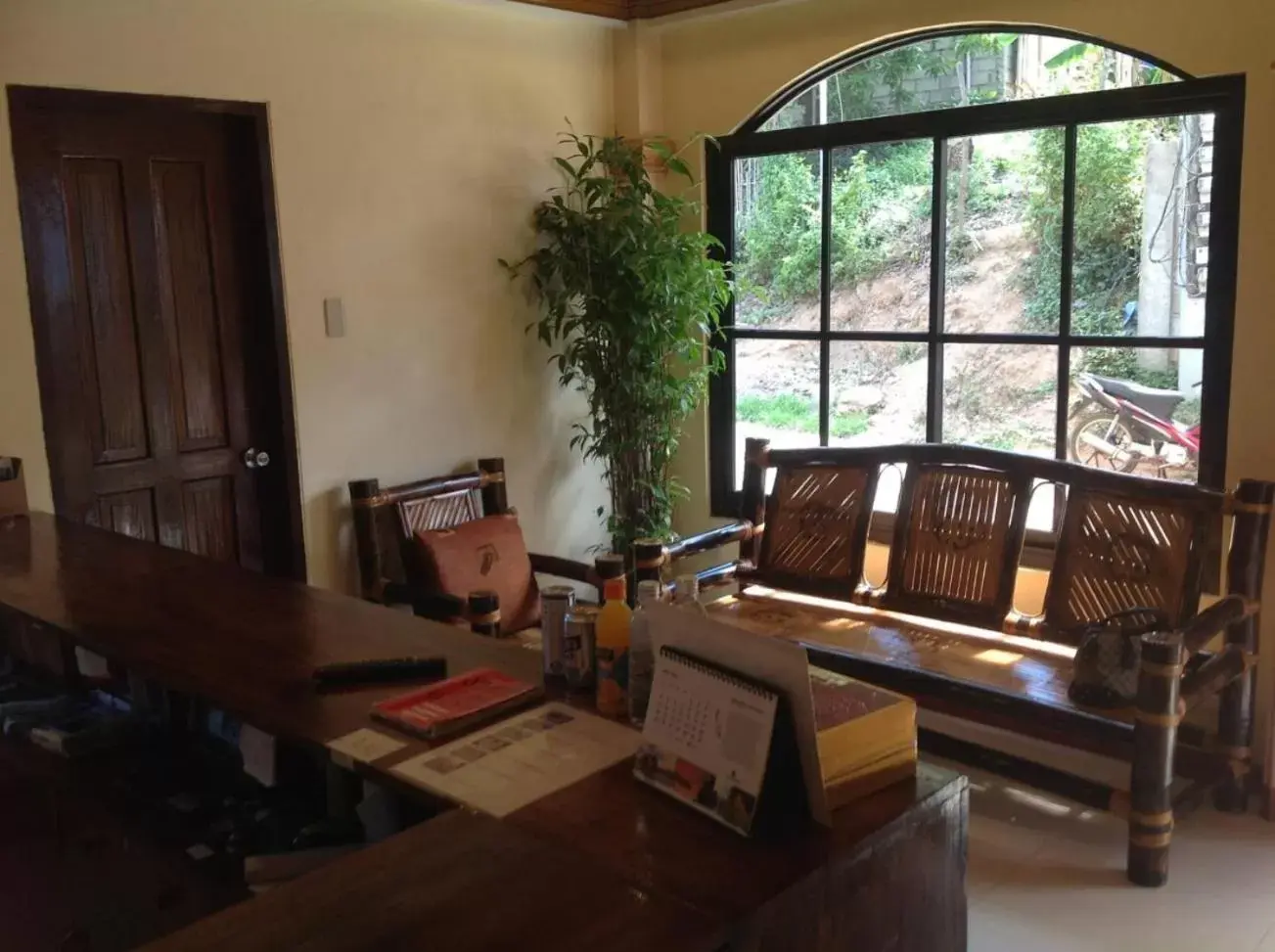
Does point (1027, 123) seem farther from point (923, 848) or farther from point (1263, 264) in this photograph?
point (923, 848)

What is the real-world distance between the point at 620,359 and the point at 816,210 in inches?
37.0

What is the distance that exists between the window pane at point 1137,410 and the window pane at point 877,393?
0.58m

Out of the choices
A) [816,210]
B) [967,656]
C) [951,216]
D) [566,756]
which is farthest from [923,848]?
[816,210]

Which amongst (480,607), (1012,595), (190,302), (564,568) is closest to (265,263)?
(190,302)

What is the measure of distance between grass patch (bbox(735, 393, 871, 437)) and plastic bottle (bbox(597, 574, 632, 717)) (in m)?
2.63

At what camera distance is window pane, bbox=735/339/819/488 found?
178 inches

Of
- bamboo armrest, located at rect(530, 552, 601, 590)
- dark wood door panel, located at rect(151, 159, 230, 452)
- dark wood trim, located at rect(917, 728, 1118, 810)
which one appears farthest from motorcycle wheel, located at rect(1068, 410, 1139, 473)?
dark wood door panel, located at rect(151, 159, 230, 452)

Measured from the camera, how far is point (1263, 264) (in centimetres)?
319

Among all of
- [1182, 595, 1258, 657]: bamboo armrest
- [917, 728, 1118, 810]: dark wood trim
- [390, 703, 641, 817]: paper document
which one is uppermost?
[390, 703, 641, 817]: paper document

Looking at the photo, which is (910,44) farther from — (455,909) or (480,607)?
(455,909)

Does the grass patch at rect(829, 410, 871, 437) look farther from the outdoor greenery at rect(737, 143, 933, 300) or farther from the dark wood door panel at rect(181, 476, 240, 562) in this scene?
the dark wood door panel at rect(181, 476, 240, 562)

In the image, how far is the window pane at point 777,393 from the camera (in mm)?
4531

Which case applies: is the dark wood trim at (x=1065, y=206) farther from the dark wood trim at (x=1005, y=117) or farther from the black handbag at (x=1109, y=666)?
the black handbag at (x=1109, y=666)

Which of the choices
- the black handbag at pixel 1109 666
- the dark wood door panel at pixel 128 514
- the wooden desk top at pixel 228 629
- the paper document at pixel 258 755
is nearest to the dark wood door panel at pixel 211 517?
the dark wood door panel at pixel 128 514
